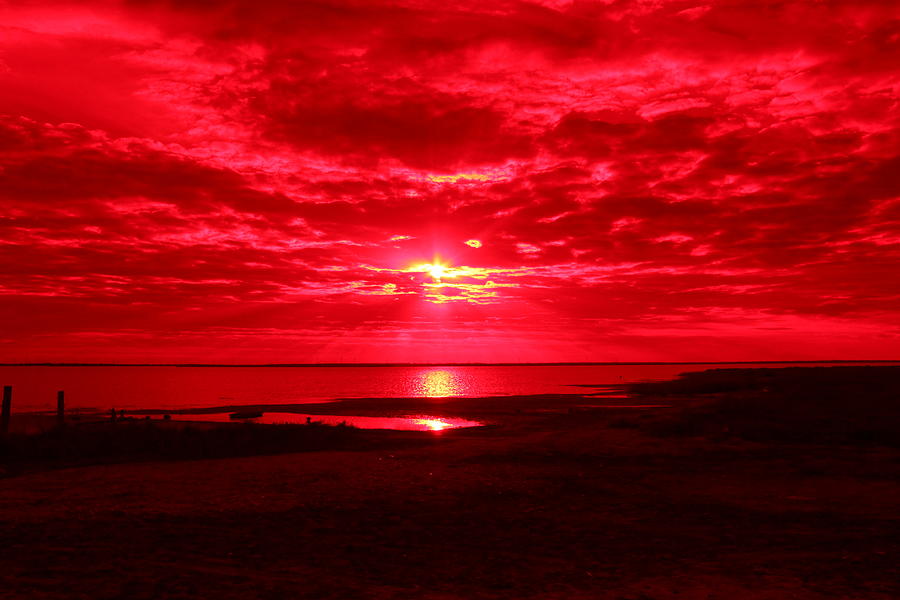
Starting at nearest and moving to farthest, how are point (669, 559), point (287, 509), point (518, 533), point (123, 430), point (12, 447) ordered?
point (669, 559)
point (518, 533)
point (287, 509)
point (12, 447)
point (123, 430)

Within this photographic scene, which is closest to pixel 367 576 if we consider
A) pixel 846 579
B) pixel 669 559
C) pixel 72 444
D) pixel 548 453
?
pixel 669 559

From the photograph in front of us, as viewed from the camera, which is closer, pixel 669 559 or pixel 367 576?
pixel 367 576

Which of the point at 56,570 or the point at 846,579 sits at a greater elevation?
the point at 56,570

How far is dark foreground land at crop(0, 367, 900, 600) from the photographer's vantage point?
30.5ft

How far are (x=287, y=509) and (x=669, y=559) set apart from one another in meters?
7.93

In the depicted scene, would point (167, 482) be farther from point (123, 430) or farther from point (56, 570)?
point (123, 430)

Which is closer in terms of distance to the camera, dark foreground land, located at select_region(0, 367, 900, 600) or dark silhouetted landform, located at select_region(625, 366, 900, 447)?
dark foreground land, located at select_region(0, 367, 900, 600)

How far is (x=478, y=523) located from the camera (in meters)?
13.4

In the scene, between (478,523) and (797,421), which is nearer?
(478,523)

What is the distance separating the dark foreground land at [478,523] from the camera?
928 cm

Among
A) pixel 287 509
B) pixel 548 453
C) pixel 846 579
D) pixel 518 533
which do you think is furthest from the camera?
pixel 548 453

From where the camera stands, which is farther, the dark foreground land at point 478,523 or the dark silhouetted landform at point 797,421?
the dark silhouetted landform at point 797,421

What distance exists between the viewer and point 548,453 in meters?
24.1

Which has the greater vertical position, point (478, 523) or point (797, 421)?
point (797, 421)
